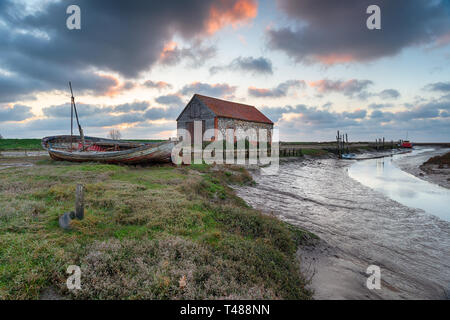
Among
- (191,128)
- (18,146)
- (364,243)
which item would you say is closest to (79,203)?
(364,243)

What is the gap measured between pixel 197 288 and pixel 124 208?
14.0 ft

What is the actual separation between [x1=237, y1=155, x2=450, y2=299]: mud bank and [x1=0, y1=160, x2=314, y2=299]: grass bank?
0.85 metres

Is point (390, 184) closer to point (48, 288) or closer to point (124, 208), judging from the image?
point (124, 208)

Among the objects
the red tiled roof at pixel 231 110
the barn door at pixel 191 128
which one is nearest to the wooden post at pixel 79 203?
the red tiled roof at pixel 231 110

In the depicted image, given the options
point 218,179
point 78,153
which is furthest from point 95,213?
point 78,153

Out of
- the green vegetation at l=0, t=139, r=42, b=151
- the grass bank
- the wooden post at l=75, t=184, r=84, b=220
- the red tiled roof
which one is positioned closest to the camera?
the grass bank

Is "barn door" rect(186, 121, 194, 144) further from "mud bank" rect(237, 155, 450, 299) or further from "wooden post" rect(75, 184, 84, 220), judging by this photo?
"wooden post" rect(75, 184, 84, 220)

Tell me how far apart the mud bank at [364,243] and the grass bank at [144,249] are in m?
0.85

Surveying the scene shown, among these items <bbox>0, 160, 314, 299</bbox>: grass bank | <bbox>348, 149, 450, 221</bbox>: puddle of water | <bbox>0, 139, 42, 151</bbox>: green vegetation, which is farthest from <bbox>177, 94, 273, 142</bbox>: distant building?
<bbox>0, 139, 42, 151</bbox>: green vegetation

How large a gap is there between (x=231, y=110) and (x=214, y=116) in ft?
18.5

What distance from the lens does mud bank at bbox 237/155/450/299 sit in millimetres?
4906

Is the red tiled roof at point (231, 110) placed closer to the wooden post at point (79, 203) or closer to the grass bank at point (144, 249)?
the grass bank at point (144, 249)

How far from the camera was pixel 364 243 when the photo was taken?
23.3 ft

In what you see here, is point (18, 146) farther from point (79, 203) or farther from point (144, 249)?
point (144, 249)
